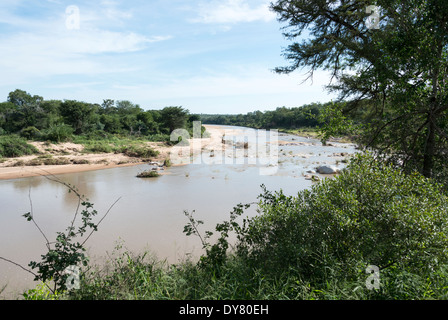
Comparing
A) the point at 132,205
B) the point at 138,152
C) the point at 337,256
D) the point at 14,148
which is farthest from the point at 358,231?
the point at 14,148

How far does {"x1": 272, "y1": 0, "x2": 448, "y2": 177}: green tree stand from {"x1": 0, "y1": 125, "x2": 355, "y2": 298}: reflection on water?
495cm

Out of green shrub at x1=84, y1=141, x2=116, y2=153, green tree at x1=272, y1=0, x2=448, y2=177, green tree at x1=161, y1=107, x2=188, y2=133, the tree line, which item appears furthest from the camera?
green tree at x1=161, y1=107, x2=188, y2=133

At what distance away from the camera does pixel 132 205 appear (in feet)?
34.5

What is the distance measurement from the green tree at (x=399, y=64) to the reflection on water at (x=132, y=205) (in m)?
4.95

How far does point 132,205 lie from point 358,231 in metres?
8.98

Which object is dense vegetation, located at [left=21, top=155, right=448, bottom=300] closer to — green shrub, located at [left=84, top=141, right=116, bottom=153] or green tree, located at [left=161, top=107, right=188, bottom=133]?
green shrub, located at [left=84, top=141, right=116, bottom=153]

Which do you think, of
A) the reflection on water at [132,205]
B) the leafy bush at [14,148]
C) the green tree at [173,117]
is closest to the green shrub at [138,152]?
the reflection on water at [132,205]

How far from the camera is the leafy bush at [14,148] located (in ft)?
62.9

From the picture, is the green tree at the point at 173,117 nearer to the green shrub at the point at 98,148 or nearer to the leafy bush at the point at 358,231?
the green shrub at the point at 98,148

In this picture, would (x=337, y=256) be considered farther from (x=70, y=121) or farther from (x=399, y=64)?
(x=70, y=121)

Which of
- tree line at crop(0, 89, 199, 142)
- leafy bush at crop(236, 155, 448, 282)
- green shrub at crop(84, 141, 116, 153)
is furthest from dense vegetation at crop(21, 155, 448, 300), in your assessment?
tree line at crop(0, 89, 199, 142)

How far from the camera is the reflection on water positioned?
6.70 m
